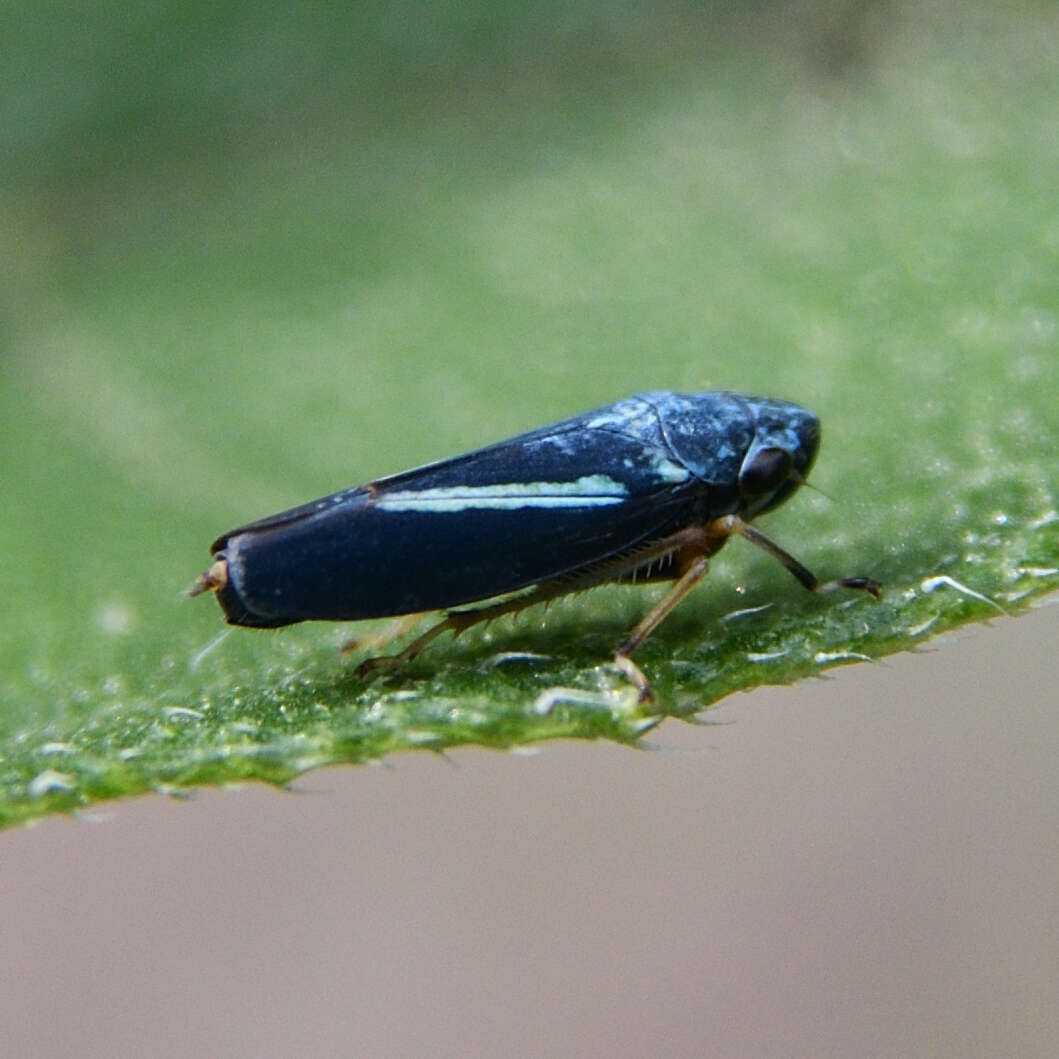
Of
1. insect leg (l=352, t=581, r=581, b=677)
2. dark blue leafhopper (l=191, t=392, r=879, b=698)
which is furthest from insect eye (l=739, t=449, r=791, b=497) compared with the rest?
insect leg (l=352, t=581, r=581, b=677)

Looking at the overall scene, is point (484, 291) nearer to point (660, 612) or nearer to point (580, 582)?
point (580, 582)

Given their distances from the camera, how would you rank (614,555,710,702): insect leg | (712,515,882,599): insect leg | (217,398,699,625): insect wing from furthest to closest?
(712,515,882,599): insect leg → (217,398,699,625): insect wing → (614,555,710,702): insect leg

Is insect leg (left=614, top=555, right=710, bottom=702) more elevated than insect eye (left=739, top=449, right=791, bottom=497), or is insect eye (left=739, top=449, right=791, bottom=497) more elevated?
insect eye (left=739, top=449, right=791, bottom=497)

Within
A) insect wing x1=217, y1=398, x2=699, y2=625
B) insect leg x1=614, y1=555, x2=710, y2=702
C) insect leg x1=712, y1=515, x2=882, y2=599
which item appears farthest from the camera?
insect leg x1=712, y1=515, x2=882, y2=599

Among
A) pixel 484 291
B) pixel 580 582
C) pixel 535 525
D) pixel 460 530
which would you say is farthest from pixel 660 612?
pixel 484 291

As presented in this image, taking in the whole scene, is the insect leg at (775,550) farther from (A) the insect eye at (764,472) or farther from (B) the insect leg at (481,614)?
(B) the insect leg at (481,614)

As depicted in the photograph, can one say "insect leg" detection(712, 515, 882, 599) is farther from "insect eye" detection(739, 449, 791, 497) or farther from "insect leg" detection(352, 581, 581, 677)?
"insect leg" detection(352, 581, 581, 677)

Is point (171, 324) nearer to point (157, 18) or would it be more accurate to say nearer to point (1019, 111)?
point (157, 18)
